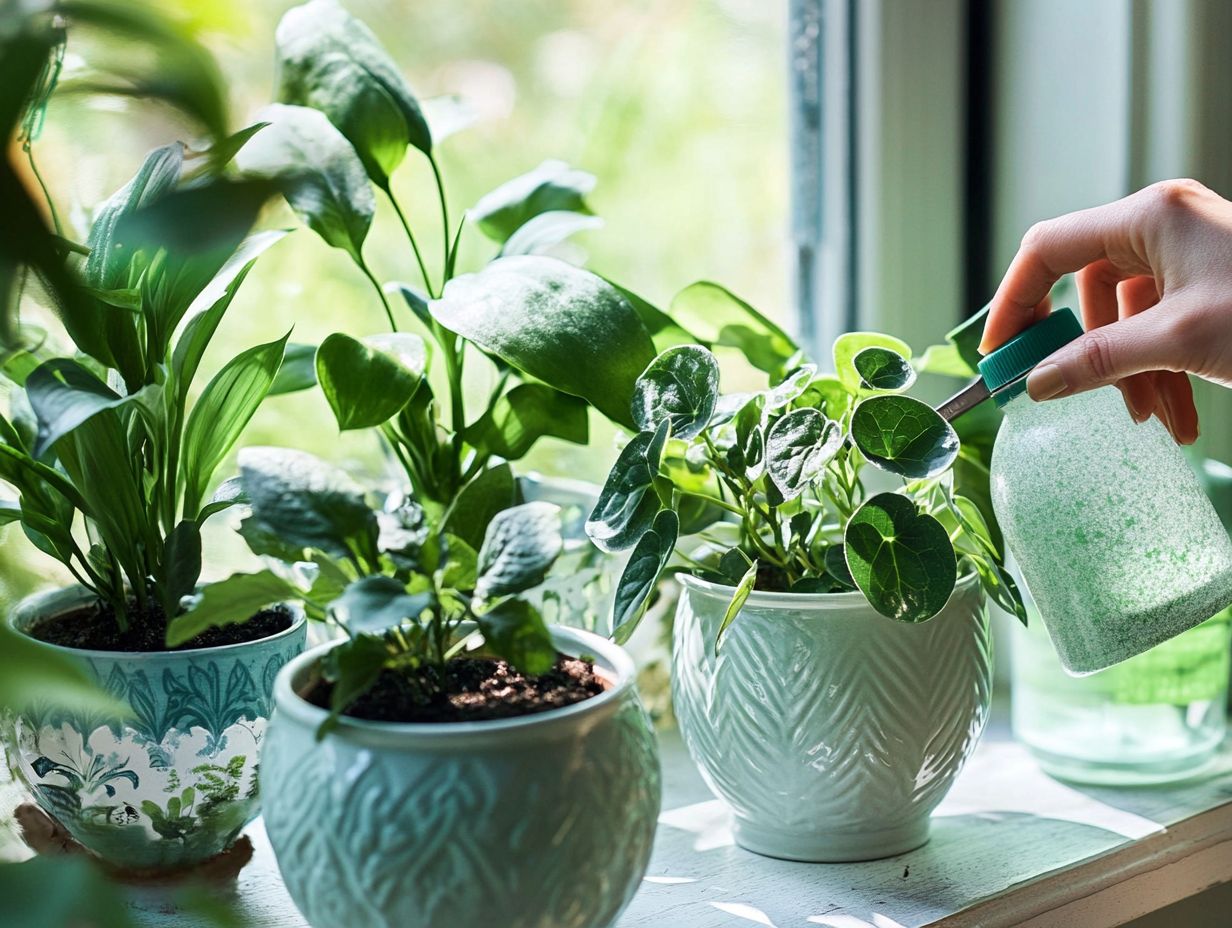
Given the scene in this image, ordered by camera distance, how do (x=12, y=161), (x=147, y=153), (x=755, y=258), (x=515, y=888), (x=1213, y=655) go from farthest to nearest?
(x=755, y=258)
(x=1213, y=655)
(x=147, y=153)
(x=515, y=888)
(x=12, y=161)

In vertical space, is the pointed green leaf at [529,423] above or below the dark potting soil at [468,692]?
above

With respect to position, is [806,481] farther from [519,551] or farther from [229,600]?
[229,600]

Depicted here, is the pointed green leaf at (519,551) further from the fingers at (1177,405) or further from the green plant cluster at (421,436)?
the fingers at (1177,405)

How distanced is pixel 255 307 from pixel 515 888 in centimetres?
57

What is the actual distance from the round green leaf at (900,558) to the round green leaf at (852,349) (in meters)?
0.11

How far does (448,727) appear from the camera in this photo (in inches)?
19.3

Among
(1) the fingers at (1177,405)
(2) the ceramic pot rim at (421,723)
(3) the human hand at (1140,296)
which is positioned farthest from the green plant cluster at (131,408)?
(1) the fingers at (1177,405)

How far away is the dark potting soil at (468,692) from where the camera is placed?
529mm

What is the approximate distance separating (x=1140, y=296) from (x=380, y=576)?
0.55 metres

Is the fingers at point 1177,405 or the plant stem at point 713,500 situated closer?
the plant stem at point 713,500

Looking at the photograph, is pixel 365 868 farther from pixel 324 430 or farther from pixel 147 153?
pixel 324 430

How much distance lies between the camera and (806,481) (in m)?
0.58

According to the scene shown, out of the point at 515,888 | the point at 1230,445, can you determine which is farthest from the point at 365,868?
the point at 1230,445

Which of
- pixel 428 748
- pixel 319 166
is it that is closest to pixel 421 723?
A: pixel 428 748
